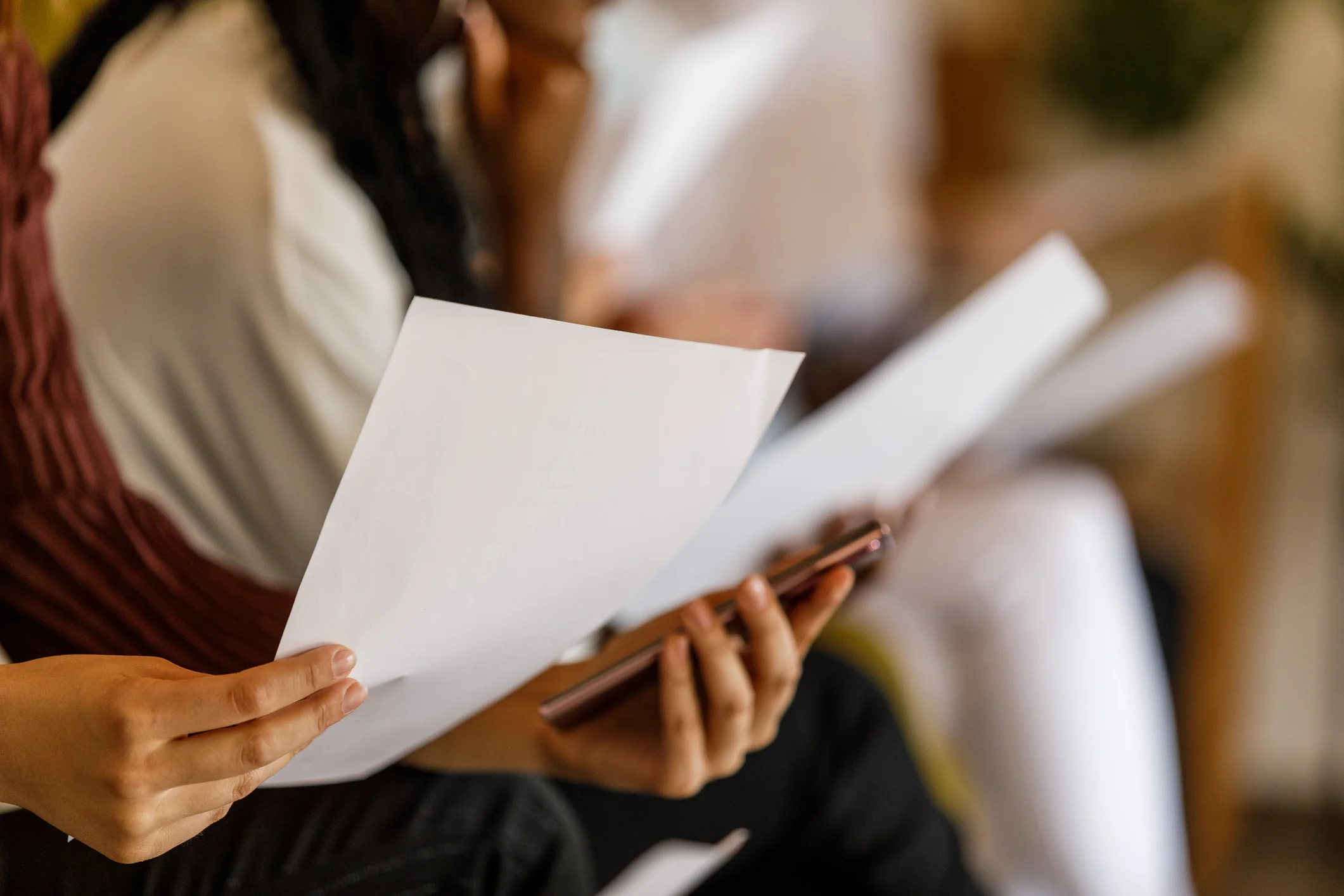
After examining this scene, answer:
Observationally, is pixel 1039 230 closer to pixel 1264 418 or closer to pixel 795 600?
pixel 1264 418

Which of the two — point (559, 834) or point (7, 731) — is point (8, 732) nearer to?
point (7, 731)

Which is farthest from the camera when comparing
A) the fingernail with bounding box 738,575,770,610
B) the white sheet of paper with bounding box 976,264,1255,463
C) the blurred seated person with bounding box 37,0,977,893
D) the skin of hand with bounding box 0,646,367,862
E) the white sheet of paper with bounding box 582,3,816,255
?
the white sheet of paper with bounding box 582,3,816,255

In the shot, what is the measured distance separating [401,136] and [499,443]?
0.41m

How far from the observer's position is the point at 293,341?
520 millimetres

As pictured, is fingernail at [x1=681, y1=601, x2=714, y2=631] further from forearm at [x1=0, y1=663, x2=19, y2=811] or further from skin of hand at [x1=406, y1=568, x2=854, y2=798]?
forearm at [x1=0, y1=663, x2=19, y2=811]

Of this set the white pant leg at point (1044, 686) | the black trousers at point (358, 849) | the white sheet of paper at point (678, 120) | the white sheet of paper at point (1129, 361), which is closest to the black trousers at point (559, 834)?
the black trousers at point (358, 849)

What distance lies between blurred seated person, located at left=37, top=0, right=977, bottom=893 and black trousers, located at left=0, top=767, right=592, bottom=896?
3 cm

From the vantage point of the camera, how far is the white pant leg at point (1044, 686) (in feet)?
2.59

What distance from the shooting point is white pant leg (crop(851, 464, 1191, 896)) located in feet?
2.59

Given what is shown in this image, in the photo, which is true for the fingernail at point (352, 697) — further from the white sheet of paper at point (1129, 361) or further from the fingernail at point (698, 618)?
the white sheet of paper at point (1129, 361)

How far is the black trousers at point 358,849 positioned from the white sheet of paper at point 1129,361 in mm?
569

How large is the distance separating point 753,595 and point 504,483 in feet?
0.35

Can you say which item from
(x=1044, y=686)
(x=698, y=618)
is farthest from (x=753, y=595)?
(x=1044, y=686)

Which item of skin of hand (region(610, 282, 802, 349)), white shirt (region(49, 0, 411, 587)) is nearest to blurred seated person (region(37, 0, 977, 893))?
white shirt (region(49, 0, 411, 587))
